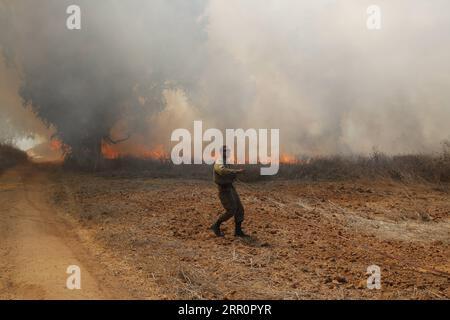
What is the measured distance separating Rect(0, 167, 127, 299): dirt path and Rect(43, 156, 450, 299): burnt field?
1.21 ft

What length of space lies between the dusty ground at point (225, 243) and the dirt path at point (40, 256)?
24 millimetres

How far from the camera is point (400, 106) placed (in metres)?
19.7

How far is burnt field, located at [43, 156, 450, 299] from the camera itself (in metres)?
6.55

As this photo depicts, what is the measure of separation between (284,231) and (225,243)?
173cm

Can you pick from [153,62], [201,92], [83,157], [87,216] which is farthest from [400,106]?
[83,157]

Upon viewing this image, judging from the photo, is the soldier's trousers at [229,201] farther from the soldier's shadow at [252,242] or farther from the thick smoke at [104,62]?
the thick smoke at [104,62]

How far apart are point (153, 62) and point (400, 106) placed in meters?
13.3

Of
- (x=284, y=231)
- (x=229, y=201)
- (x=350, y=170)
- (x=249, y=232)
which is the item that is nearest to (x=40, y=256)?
(x=229, y=201)

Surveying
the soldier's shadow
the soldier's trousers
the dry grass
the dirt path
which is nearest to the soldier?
the soldier's trousers

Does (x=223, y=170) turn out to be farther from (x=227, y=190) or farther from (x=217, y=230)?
(x=217, y=230)

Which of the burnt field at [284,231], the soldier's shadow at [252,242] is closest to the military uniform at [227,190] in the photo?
the soldier's shadow at [252,242]

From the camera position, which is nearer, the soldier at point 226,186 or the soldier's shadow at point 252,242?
the soldier's shadow at point 252,242

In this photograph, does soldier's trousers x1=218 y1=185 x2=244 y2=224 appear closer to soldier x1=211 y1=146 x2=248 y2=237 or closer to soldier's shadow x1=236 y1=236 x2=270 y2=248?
soldier x1=211 y1=146 x2=248 y2=237

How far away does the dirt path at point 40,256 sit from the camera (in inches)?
240
